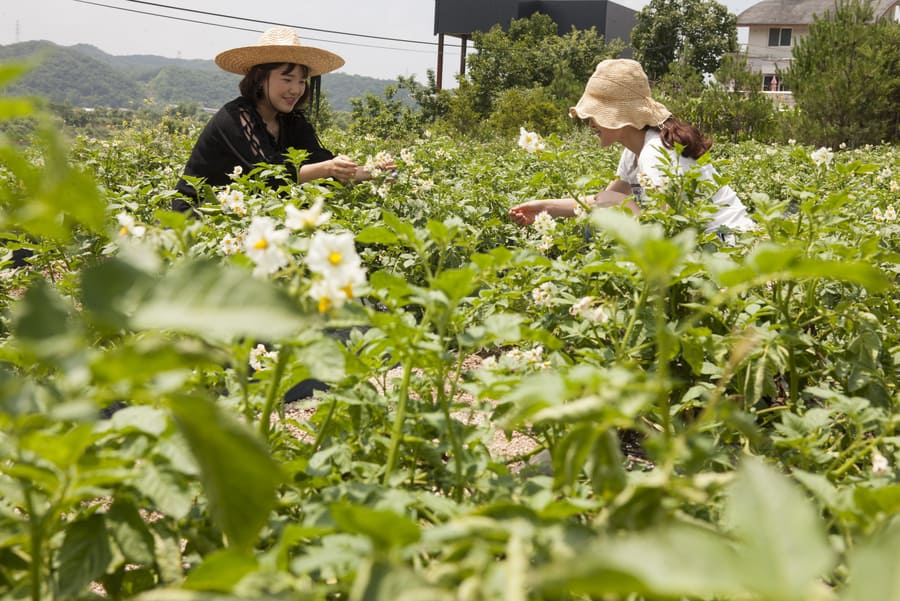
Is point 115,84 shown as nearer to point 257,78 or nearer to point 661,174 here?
point 257,78

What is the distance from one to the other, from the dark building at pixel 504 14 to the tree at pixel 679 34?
2032 mm

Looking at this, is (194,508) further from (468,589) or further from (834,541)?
(834,541)

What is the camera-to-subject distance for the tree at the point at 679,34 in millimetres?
45188

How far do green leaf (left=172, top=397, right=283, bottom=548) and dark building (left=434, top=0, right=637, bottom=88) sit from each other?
45.9m

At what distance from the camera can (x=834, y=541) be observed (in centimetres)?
96

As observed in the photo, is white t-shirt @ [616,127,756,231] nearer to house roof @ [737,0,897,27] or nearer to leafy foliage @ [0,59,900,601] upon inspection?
leafy foliage @ [0,59,900,601]

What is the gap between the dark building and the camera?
151ft

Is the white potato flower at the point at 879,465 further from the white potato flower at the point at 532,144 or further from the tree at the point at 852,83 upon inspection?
the tree at the point at 852,83

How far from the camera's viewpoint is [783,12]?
163ft

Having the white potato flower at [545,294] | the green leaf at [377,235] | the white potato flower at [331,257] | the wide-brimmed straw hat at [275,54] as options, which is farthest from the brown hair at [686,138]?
the white potato flower at [331,257]

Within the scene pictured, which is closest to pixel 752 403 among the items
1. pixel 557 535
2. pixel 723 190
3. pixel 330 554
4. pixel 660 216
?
pixel 660 216

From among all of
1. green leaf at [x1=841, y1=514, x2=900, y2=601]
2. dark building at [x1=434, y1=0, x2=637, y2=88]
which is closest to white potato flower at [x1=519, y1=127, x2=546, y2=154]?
green leaf at [x1=841, y1=514, x2=900, y2=601]

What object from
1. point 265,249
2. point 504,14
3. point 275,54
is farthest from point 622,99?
point 504,14

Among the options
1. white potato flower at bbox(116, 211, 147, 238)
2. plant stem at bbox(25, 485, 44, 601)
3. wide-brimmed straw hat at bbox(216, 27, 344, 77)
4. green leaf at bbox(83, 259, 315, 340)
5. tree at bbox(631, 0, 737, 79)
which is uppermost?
tree at bbox(631, 0, 737, 79)
